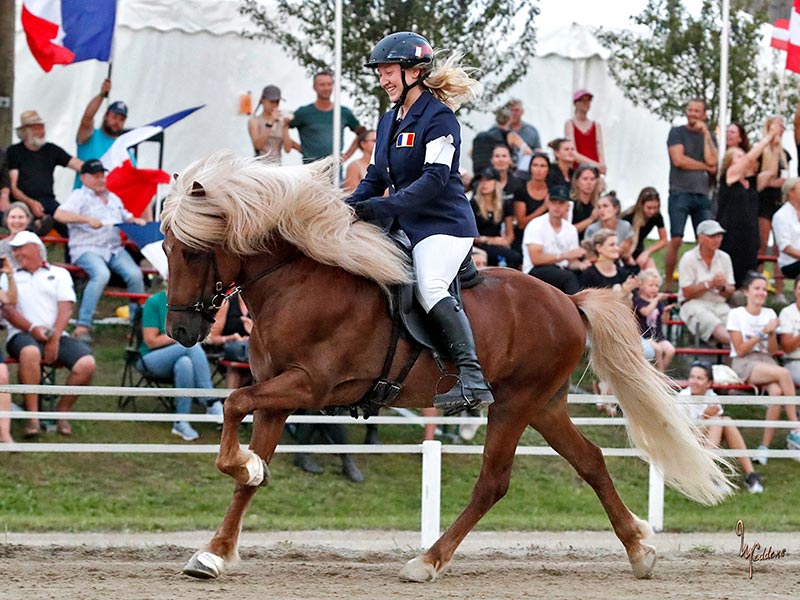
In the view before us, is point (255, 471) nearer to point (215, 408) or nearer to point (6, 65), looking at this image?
point (215, 408)

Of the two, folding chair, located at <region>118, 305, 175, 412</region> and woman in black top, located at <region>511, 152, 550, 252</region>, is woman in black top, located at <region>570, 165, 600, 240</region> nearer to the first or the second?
woman in black top, located at <region>511, 152, 550, 252</region>

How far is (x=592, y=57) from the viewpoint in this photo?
18.3m

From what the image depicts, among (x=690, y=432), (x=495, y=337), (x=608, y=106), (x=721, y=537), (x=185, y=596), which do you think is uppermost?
(x=608, y=106)

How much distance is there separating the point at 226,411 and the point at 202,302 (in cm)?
62

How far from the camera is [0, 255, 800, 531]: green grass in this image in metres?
10.1

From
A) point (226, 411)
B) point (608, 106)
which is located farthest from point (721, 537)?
point (608, 106)

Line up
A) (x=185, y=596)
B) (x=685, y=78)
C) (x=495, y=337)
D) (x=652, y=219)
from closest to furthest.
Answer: (x=185, y=596)
(x=495, y=337)
(x=652, y=219)
(x=685, y=78)

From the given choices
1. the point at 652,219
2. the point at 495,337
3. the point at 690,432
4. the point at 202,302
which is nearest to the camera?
the point at 202,302

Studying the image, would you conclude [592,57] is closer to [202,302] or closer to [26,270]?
[26,270]

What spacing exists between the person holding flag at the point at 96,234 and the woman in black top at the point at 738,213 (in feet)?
20.0

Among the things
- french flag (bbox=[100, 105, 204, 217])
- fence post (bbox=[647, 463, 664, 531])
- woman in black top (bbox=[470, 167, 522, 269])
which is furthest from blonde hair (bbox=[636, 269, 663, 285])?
french flag (bbox=[100, 105, 204, 217])

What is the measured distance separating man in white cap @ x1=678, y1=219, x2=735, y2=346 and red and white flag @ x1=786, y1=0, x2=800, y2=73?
6.28 ft

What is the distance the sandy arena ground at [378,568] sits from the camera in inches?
268

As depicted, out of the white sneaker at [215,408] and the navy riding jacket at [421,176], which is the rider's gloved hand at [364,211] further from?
the white sneaker at [215,408]
